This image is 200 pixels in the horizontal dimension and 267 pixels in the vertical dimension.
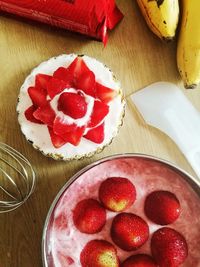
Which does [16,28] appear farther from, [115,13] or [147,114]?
[147,114]

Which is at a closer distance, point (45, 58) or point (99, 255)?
point (99, 255)

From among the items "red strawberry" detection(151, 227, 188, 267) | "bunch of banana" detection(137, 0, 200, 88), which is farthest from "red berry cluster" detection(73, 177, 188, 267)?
"bunch of banana" detection(137, 0, 200, 88)

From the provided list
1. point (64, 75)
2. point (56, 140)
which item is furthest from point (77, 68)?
point (56, 140)

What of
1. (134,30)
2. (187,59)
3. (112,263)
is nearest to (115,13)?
(134,30)

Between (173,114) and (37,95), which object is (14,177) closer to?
(37,95)

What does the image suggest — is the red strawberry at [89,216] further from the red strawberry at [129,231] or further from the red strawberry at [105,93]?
the red strawberry at [105,93]

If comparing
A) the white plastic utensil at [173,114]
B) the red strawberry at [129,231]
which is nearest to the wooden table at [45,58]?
the white plastic utensil at [173,114]

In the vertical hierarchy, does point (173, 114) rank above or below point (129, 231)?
above
